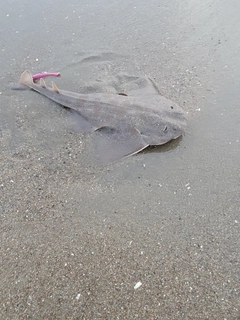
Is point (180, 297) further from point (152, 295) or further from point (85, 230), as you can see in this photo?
point (85, 230)

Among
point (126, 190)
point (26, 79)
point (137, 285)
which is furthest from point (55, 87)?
point (137, 285)

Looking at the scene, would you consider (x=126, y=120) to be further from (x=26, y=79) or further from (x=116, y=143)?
(x=26, y=79)

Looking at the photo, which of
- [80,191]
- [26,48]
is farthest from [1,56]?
[80,191]

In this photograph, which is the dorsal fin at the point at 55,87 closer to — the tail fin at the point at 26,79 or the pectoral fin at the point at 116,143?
the tail fin at the point at 26,79

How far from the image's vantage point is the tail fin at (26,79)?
5232 millimetres

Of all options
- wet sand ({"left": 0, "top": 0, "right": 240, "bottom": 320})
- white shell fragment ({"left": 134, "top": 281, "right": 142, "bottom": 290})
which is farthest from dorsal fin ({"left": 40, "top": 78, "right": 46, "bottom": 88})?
white shell fragment ({"left": 134, "top": 281, "right": 142, "bottom": 290})

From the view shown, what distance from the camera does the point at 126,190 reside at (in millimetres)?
3826

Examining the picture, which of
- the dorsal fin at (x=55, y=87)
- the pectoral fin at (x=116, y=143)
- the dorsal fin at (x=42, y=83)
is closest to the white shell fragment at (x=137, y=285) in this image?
the pectoral fin at (x=116, y=143)

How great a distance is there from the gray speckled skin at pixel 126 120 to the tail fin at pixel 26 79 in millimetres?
618

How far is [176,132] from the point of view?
420 centimetres

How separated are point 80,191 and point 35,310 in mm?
1426

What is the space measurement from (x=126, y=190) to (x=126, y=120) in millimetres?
1083

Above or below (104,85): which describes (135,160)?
below

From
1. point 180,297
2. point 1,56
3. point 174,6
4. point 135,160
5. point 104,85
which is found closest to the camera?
point 180,297
